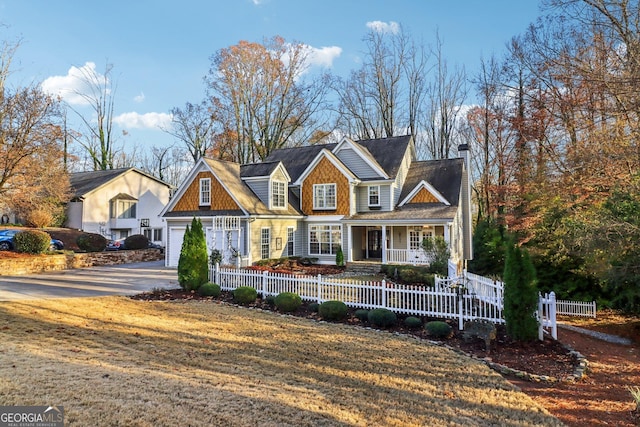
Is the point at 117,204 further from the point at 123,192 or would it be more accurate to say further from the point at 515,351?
the point at 515,351

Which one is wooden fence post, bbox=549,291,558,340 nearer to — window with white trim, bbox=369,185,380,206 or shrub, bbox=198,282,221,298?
shrub, bbox=198,282,221,298

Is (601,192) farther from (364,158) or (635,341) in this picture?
(364,158)

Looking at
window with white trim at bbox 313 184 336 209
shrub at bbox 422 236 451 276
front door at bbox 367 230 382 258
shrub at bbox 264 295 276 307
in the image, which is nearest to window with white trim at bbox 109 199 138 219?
window with white trim at bbox 313 184 336 209

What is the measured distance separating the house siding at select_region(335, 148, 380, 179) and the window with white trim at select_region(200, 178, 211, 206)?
27.4ft

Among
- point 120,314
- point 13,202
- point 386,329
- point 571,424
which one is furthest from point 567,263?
point 13,202

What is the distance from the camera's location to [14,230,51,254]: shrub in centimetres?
1984

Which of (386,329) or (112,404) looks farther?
(386,329)

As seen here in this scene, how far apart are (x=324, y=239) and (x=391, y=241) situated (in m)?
4.10

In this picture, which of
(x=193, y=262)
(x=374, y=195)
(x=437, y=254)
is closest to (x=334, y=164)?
(x=374, y=195)

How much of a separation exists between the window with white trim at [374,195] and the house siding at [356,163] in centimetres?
68

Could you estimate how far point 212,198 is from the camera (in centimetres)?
2147

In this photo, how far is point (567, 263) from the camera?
60.4 feet

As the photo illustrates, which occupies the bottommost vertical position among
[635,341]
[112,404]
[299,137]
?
[635,341]

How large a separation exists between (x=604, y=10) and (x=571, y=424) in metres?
10.8
